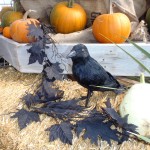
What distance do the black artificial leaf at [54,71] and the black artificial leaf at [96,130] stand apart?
0.30 metres

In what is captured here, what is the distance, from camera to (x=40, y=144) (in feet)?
3.09

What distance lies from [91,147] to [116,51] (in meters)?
0.48

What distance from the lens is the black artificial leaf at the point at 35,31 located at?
3.94 feet

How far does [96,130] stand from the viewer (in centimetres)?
92

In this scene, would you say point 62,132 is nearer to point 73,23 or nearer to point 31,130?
point 31,130

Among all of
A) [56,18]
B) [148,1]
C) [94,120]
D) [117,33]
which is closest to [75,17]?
[56,18]

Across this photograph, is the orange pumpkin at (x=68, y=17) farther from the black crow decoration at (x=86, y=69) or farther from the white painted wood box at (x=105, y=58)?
the black crow decoration at (x=86, y=69)

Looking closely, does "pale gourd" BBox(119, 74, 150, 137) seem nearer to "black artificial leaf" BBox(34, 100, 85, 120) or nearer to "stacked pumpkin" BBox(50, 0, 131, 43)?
"black artificial leaf" BBox(34, 100, 85, 120)

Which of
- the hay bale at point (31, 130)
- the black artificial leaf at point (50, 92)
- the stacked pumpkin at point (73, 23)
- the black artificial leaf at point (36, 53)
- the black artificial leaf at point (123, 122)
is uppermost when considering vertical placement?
the stacked pumpkin at point (73, 23)

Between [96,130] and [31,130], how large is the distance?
0.23 meters

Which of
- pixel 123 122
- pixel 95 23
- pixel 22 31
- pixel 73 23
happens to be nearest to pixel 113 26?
pixel 95 23

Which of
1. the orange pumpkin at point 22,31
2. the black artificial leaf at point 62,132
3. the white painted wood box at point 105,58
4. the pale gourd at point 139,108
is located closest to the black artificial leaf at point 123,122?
the pale gourd at point 139,108

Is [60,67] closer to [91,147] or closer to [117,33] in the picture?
[117,33]

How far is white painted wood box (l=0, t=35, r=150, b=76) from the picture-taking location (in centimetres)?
125
